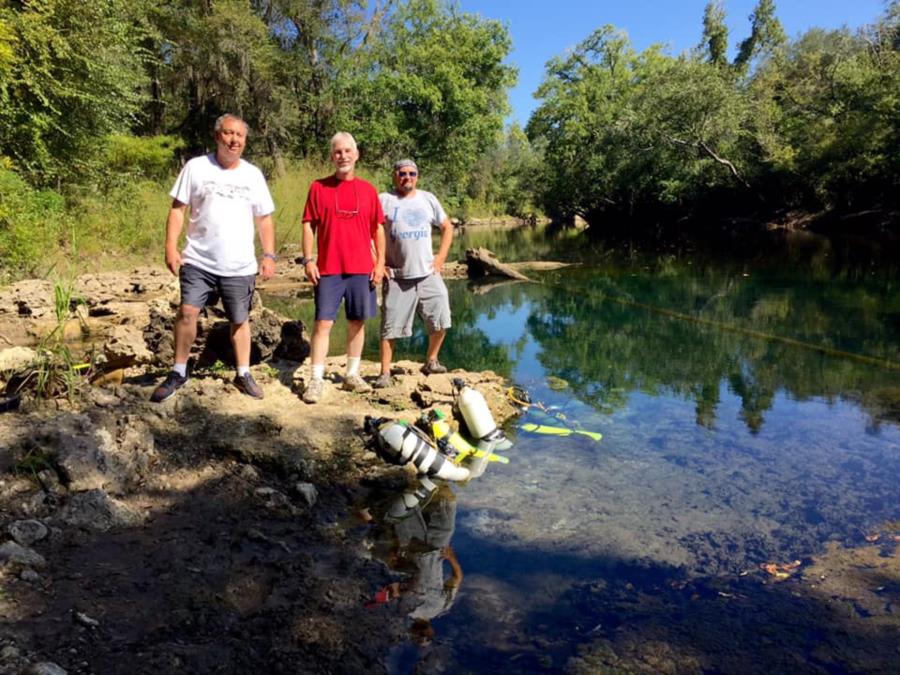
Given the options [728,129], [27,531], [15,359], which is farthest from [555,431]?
[728,129]

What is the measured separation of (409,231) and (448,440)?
1809mm

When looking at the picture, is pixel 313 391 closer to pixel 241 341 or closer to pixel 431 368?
pixel 241 341

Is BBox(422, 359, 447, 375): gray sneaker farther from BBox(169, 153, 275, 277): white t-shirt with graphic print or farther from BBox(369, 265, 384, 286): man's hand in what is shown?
BBox(169, 153, 275, 277): white t-shirt with graphic print

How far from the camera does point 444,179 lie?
32.1 meters

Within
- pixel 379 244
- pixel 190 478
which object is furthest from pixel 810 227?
pixel 190 478

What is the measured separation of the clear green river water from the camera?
263 cm

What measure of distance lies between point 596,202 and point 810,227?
16.1 metres

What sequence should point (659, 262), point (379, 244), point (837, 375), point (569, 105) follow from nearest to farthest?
point (379, 244), point (837, 375), point (659, 262), point (569, 105)

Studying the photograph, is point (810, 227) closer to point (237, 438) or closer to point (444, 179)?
point (444, 179)

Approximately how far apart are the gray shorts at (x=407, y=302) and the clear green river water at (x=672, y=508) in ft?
4.47

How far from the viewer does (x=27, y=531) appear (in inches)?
106

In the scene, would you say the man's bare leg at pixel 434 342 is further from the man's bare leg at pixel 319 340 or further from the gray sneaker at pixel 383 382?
the man's bare leg at pixel 319 340

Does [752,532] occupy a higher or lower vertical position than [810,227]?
lower

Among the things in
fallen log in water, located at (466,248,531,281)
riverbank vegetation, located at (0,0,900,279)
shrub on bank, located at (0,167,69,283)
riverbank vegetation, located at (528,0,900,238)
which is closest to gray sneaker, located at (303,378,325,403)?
shrub on bank, located at (0,167,69,283)
